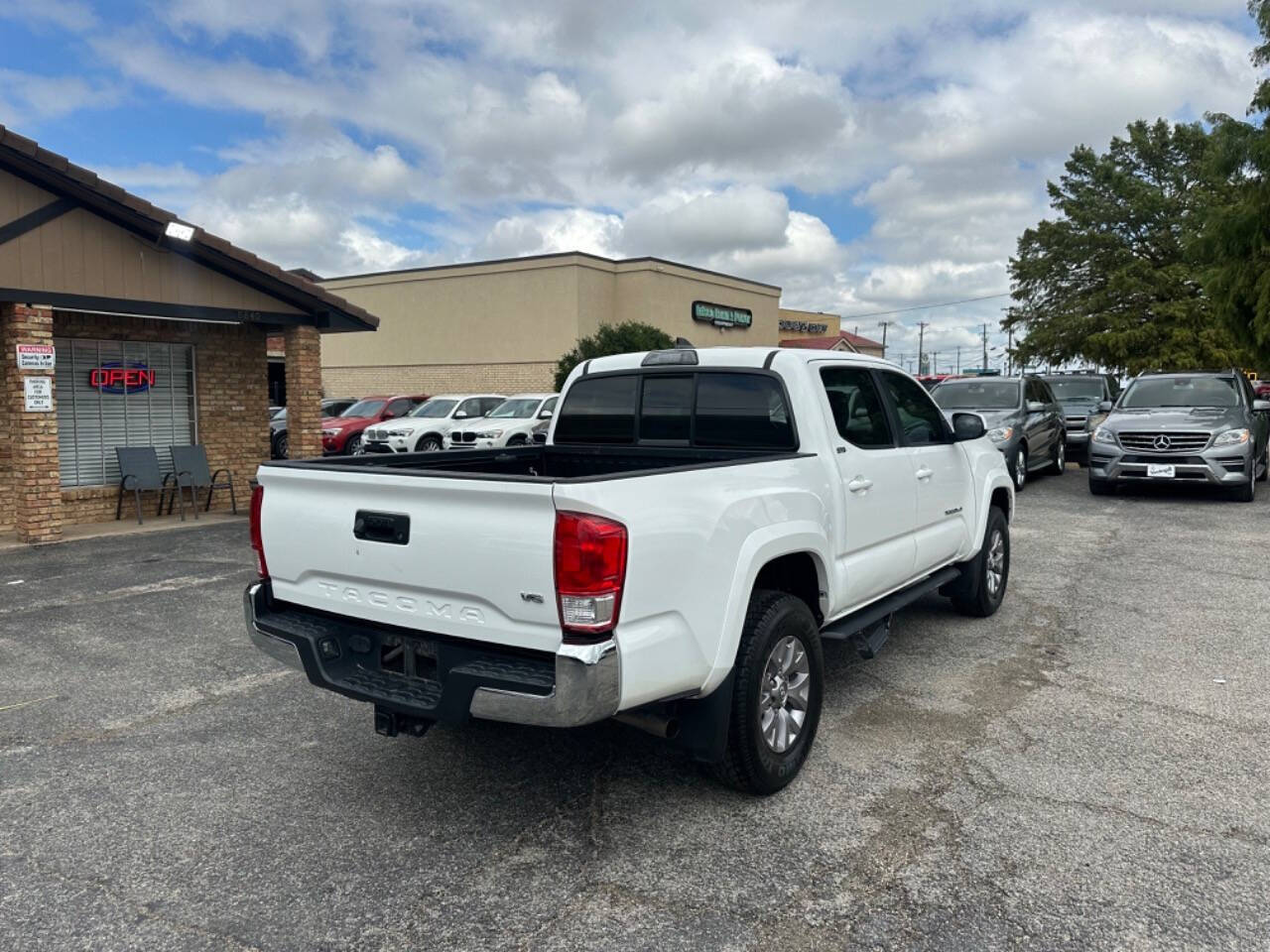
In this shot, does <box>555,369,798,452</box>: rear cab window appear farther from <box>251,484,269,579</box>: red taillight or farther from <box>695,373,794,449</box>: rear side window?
<box>251,484,269,579</box>: red taillight

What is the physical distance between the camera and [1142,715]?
4789mm

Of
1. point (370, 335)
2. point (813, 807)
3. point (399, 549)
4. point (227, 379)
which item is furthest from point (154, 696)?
point (370, 335)

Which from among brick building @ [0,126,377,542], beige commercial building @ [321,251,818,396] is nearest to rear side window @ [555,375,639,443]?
brick building @ [0,126,377,542]

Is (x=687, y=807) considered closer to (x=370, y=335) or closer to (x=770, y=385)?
(x=770, y=385)

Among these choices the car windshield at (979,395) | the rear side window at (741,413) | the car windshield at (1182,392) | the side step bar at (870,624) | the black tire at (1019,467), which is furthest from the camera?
the car windshield at (979,395)

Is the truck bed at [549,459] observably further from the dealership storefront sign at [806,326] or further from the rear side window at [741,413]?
the dealership storefront sign at [806,326]

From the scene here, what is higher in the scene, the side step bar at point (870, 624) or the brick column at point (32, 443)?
the brick column at point (32, 443)

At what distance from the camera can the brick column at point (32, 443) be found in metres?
10.3

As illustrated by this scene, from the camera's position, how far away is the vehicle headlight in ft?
39.2

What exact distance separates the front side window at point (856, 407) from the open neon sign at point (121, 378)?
10.7 meters

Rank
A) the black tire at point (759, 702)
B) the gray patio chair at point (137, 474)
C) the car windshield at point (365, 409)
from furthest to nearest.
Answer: the car windshield at point (365, 409)
the gray patio chair at point (137, 474)
the black tire at point (759, 702)

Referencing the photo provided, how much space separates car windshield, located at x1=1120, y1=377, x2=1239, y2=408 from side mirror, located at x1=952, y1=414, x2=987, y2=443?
29.0ft

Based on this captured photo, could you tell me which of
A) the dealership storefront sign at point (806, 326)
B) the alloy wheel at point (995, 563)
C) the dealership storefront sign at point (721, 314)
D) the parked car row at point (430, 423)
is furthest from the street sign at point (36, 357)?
the dealership storefront sign at point (806, 326)

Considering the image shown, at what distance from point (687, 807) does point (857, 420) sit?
2164mm
